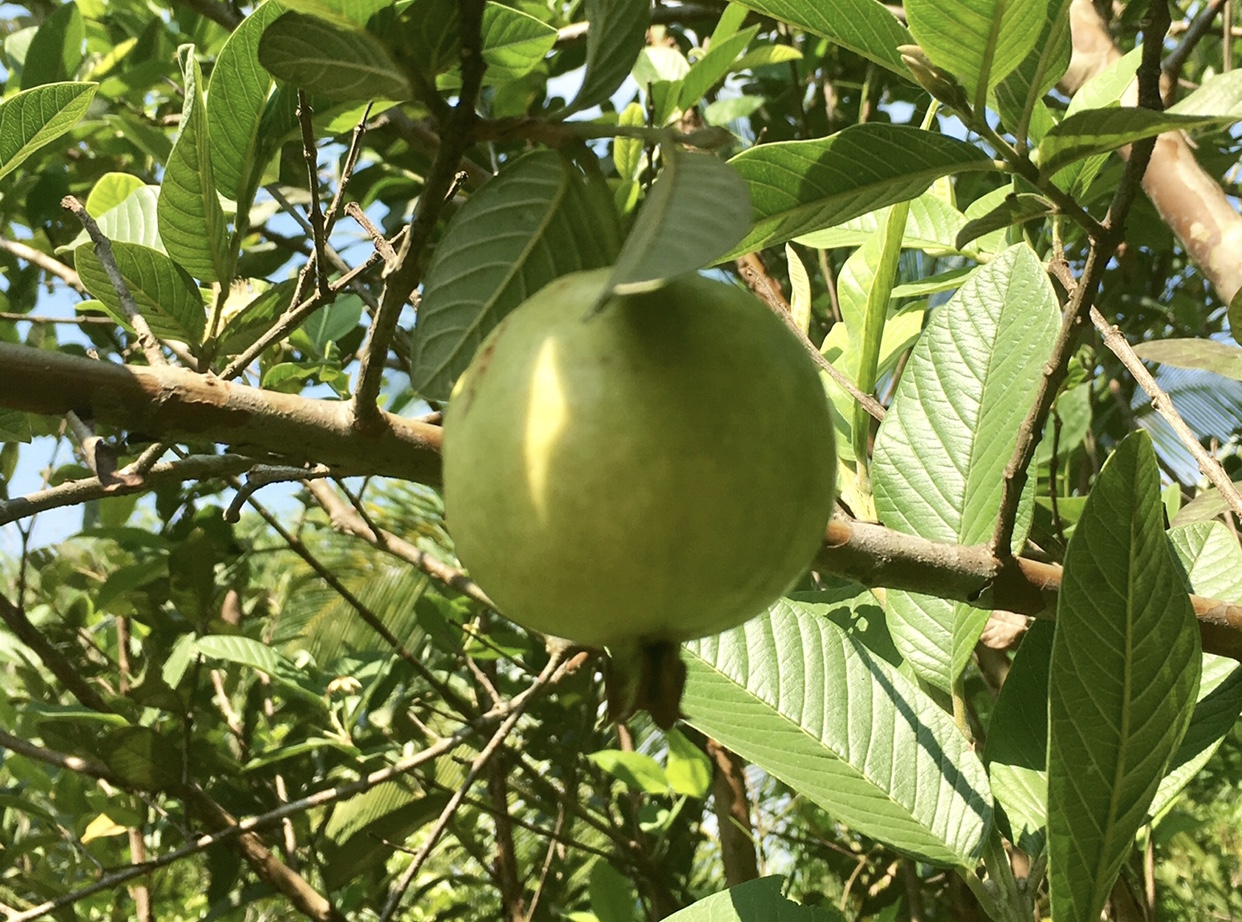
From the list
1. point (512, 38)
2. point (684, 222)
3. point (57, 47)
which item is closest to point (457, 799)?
point (512, 38)

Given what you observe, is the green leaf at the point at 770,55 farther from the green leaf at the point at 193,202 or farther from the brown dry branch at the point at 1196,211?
the green leaf at the point at 193,202

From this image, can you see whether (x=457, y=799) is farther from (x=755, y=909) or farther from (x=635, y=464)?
(x=635, y=464)

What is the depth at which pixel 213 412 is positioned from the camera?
58cm

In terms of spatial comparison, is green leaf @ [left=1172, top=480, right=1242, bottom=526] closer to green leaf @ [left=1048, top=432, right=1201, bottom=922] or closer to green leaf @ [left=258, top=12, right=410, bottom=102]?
green leaf @ [left=1048, top=432, right=1201, bottom=922]

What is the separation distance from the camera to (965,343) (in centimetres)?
99

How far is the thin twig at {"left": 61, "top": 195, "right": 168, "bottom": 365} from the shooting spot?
628 mm

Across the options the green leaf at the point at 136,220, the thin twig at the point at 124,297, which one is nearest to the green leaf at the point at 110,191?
the green leaf at the point at 136,220

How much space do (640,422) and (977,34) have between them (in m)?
0.38

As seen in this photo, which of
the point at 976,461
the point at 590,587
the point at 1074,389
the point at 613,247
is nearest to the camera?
the point at 590,587

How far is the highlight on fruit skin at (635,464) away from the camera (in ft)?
1.43

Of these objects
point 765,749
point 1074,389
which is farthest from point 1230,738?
point 765,749

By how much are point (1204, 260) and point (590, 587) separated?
1357 mm

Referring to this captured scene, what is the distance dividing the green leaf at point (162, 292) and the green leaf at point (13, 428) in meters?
0.11

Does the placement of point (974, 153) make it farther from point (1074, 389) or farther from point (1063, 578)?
point (1074, 389)
